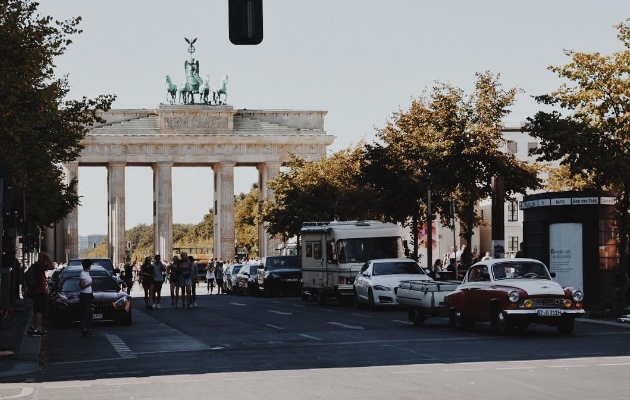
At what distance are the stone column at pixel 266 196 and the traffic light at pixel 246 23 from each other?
96.6 meters

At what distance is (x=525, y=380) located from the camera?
1491cm

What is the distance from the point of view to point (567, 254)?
97.1 feet

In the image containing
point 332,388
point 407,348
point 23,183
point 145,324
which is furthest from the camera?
point 23,183

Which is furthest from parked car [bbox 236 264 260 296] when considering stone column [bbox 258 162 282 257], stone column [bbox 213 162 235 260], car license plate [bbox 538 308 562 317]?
stone column [bbox 213 162 235 260]

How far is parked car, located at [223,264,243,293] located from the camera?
63219 millimetres

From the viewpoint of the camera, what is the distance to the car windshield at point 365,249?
132 ft

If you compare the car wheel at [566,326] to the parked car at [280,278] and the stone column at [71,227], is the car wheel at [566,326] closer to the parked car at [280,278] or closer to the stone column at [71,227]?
the parked car at [280,278]

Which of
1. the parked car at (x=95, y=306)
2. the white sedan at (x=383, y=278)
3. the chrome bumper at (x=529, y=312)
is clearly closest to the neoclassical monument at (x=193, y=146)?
the white sedan at (x=383, y=278)

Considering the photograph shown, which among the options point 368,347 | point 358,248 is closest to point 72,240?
point 358,248

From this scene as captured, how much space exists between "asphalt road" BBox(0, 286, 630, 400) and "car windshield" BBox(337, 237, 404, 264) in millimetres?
11495

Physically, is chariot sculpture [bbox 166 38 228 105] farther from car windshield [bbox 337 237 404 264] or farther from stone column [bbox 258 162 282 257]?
car windshield [bbox 337 237 404 264]

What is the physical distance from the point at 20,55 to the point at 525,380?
16456 millimetres

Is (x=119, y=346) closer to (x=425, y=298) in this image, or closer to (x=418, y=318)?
(x=425, y=298)

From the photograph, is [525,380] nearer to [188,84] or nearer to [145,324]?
[145,324]
